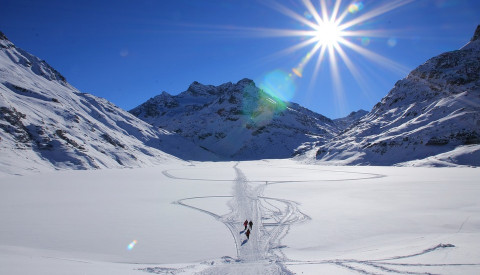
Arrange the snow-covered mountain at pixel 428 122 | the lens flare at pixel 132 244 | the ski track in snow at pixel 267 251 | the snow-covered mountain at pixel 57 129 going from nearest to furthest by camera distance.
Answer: the ski track in snow at pixel 267 251 → the lens flare at pixel 132 244 → the snow-covered mountain at pixel 57 129 → the snow-covered mountain at pixel 428 122

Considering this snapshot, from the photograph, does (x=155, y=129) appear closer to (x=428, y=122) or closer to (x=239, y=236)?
(x=428, y=122)

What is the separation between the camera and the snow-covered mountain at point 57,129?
52119 millimetres

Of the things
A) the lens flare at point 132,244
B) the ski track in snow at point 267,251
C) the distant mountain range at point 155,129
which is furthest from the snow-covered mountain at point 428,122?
the lens flare at point 132,244

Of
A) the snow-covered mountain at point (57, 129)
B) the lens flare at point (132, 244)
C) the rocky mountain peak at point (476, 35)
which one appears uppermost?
the rocky mountain peak at point (476, 35)

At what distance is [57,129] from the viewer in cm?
6391

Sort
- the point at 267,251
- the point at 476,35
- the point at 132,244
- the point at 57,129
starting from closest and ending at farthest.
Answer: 1. the point at 267,251
2. the point at 132,244
3. the point at 57,129
4. the point at 476,35

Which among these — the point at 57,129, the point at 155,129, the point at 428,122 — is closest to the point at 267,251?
the point at 57,129

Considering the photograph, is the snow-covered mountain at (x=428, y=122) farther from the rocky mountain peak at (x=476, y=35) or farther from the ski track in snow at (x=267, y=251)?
the ski track in snow at (x=267, y=251)

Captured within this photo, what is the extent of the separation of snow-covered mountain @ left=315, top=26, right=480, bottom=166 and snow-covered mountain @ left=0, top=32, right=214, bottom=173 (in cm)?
6844

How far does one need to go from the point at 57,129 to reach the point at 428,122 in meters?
105

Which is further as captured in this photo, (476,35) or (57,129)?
(476,35)

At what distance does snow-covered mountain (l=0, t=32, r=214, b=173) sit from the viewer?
171ft

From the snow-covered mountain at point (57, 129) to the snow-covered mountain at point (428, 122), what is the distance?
68.4m

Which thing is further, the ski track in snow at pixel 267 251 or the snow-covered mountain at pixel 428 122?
the snow-covered mountain at pixel 428 122
